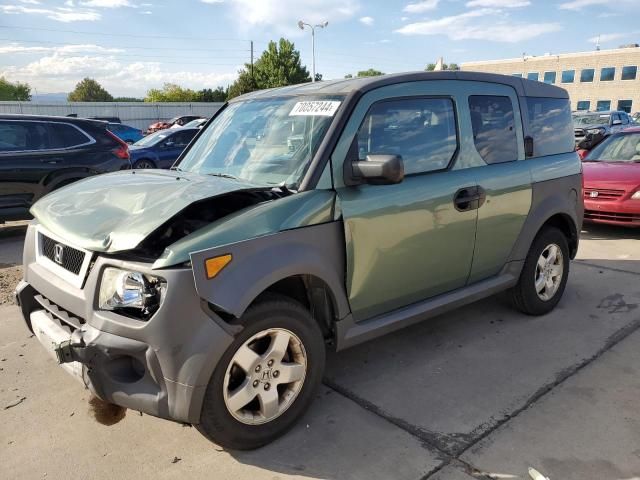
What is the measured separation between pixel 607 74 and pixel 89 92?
87171mm

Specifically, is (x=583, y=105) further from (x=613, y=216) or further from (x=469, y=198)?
(x=469, y=198)

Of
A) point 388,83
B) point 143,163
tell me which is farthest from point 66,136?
point 388,83

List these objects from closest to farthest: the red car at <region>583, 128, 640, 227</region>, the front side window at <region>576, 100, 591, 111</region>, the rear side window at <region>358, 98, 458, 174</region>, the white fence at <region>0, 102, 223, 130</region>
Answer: the rear side window at <region>358, 98, 458, 174</region> → the red car at <region>583, 128, 640, 227</region> → the white fence at <region>0, 102, 223, 130</region> → the front side window at <region>576, 100, 591, 111</region>

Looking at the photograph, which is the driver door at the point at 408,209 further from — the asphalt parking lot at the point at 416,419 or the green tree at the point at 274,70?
the green tree at the point at 274,70

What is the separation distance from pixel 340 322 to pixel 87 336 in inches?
52.5

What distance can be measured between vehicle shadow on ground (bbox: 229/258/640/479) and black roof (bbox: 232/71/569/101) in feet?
6.18

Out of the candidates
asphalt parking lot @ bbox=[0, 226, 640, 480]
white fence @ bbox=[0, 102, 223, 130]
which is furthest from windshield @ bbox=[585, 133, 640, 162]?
white fence @ bbox=[0, 102, 223, 130]

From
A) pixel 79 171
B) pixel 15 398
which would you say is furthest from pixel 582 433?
pixel 79 171

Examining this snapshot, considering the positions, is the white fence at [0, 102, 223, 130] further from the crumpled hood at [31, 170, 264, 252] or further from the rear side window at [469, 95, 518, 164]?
the crumpled hood at [31, 170, 264, 252]

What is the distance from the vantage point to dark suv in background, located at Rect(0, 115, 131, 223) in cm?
728

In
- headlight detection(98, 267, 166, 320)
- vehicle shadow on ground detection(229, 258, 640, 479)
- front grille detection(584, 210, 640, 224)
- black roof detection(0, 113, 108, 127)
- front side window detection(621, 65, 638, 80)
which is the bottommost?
vehicle shadow on ground detection(229, 258, 640, 479)

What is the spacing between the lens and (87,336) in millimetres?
2352

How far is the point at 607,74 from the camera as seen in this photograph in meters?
57.0

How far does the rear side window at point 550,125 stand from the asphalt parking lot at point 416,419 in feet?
5.00
